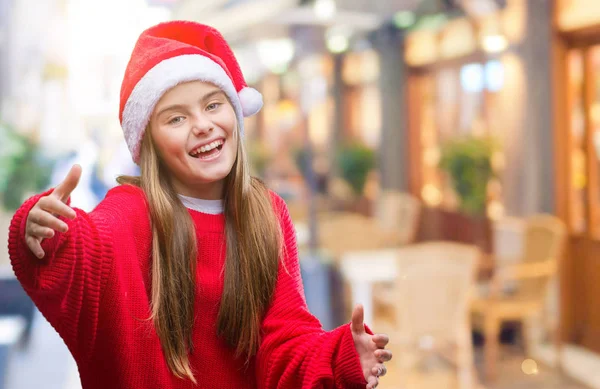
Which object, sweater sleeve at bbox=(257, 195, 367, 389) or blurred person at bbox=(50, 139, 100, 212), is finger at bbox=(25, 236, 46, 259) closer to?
sweater sleeve at bbox=(257, 195, 367, 389)

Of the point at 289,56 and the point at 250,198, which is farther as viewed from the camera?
the point at 289,56

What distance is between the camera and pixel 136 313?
1.19 metres

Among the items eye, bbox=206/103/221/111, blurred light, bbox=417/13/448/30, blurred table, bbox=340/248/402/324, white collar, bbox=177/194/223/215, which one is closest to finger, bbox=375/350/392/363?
white collar, bbox=177/194/223/215

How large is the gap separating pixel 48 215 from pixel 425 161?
24.4 feet

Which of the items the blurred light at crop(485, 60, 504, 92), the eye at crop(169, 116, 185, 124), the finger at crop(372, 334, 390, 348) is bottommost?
the finger at crop(372, 334, 390, 348)

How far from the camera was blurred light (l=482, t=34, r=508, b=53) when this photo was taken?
5930 millimetres

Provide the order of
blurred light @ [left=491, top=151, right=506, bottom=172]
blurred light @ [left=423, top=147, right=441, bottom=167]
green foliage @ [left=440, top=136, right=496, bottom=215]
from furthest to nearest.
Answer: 1. blurred light @ [left=423, top=147, right=441, bottom=167]
2. blurred light @ [left=491, top=151, right=506, bottom=172]
3. green foliage @ [left=440, top=136, right=496, bottom=215]

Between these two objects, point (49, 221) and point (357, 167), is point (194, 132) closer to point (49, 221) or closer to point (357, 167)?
point (49, 221)

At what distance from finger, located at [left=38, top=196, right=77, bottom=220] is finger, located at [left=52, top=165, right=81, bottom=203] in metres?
0.02

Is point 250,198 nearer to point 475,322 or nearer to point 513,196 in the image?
point 475,322

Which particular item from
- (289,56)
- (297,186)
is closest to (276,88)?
(297,186)

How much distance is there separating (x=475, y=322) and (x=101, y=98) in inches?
111

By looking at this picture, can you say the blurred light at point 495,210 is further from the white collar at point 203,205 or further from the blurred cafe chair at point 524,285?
the white collar at point 203,205

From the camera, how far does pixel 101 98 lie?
12.0 ft
